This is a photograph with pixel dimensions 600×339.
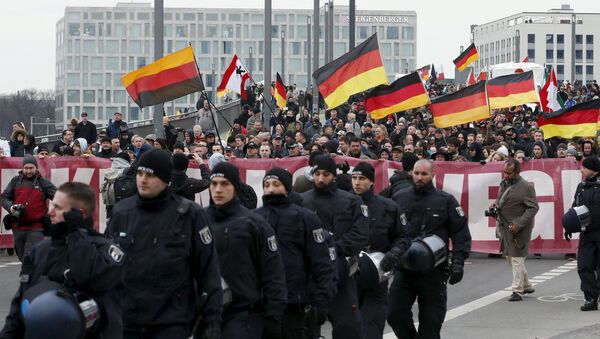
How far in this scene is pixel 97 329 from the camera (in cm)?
677

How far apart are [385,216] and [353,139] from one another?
392 inches

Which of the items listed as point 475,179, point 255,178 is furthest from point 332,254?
point 475,179

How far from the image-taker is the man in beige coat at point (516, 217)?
624 inches

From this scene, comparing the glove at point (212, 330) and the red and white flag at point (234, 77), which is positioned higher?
the red and white flag at point (234, 77)

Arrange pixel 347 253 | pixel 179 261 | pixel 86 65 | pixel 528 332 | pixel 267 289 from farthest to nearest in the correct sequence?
1. pixel 86 65
2. pixel 528 332
3. pixel 347 253
4. pixel 267 289
5. pixel 179 261

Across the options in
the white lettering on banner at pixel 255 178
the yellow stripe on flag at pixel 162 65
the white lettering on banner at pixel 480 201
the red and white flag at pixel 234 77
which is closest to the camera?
the yellow stripe on flag at pixel 162 65

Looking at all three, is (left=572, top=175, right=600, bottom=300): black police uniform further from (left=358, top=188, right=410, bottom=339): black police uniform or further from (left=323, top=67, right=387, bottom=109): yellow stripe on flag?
(left=323, top=67, right=387, bottom=109): yellow stripe on flag

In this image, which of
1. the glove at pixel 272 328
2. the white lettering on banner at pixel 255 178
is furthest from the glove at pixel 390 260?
the white lettering on banner at pixel 255 178

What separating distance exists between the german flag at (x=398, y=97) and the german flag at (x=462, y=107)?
29 centimetres

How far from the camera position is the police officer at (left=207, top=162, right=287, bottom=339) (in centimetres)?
824

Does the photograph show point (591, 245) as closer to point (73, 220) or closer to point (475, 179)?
point (475, 179)

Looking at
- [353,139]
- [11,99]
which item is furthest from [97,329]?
[11,99]

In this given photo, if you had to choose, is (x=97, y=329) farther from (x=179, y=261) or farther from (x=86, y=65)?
(x=86, y=65)

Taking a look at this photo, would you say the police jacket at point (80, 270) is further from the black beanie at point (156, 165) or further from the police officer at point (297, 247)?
the police officer at point (297, 247)
